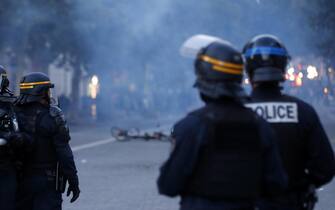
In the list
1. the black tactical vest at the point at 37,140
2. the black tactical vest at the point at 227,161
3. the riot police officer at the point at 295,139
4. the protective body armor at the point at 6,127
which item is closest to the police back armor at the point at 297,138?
the riot police officer at the point at 295,139

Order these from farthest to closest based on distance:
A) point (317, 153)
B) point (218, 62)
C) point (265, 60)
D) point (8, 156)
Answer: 1. point (8, 156)
2. point (265, 60)
3. point (317, 153)
4. point (218, 62)

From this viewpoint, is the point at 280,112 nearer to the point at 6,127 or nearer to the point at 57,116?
the point at 57,116

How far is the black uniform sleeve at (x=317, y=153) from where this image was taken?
4156 mm

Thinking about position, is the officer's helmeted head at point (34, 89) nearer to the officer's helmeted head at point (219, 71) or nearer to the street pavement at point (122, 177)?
the officer's helmeted head at point (219, 71)

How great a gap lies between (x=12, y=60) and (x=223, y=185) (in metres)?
30.5

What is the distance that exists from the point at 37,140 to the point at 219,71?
2.27m

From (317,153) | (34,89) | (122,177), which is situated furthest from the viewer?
(122,177)

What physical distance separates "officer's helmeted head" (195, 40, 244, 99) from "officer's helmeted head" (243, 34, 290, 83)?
647mm

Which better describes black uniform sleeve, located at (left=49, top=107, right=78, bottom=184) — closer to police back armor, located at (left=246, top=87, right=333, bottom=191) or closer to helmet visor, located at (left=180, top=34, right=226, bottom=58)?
police back armor, located at (left=246, top=87, right=333, bottom=191)

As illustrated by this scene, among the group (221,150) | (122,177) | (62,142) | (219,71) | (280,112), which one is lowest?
(122,177)

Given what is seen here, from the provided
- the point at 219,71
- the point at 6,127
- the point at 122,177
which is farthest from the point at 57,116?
the point at 122,177

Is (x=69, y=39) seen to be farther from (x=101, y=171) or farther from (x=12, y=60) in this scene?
(x=101, y=171)

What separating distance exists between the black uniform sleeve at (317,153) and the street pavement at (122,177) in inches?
201

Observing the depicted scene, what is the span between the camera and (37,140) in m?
5.53
